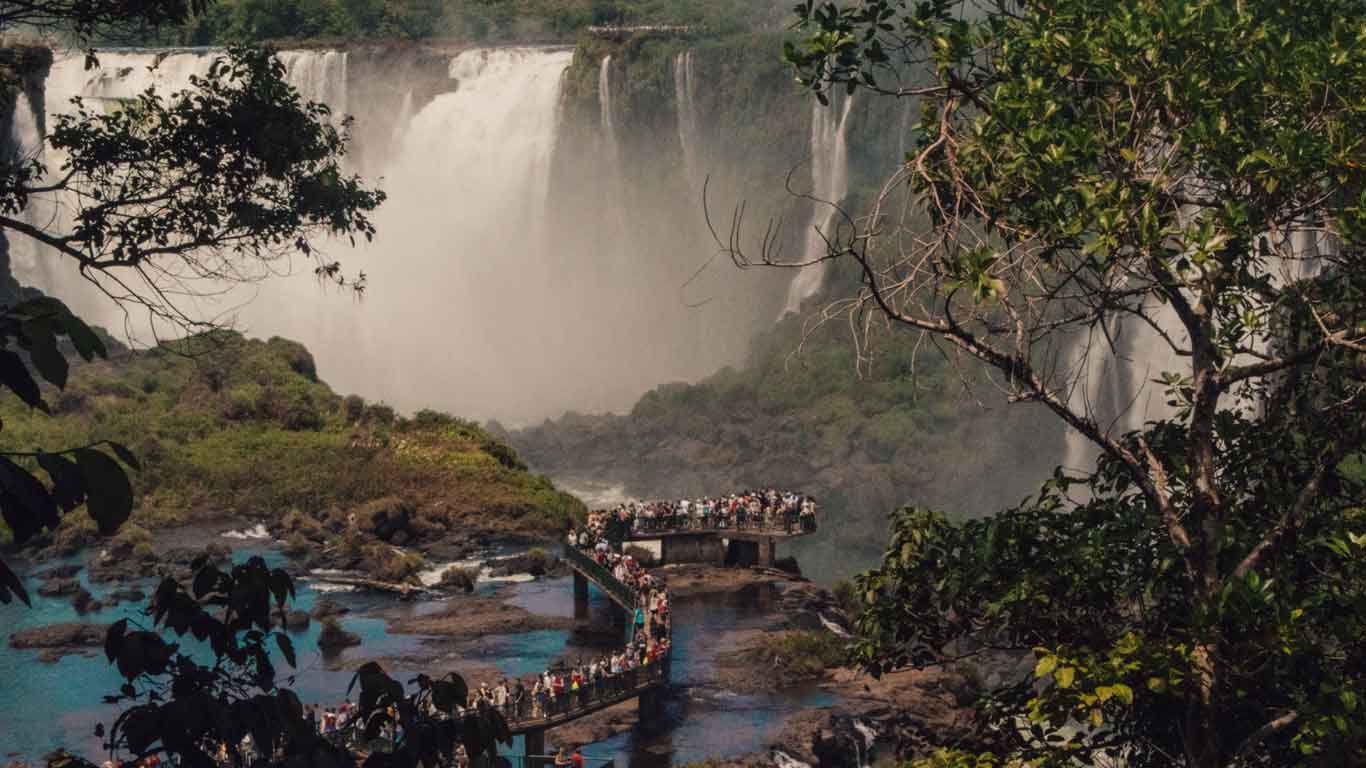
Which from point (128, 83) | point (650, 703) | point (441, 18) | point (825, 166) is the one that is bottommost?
point (650, 703)

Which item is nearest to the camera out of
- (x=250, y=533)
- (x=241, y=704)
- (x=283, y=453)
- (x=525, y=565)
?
(x=241, y=704)

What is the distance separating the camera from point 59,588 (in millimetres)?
38531

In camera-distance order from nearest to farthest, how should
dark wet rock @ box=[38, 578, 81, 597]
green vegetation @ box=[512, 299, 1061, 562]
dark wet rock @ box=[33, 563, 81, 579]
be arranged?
dark wet rock @ box=[38, 578, 81, 597], dark wet rock @ box=[33, 563, 81, 579], green vegetation @ box=[512, 299, 1061, 562]

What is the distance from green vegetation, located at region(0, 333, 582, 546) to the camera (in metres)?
45.9

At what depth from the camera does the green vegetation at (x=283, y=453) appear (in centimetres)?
4594

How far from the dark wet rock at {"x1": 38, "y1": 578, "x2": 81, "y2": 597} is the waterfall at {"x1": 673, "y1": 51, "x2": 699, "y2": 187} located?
38.5 meters

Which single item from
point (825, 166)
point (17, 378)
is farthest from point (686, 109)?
point (17, 378)

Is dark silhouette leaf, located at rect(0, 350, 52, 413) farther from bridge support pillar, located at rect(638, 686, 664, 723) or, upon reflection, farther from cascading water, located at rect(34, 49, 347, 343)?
cascading water, located at rect(34, 49, 347, 343)

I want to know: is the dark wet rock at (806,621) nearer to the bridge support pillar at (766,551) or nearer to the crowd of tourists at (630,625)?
the crowd of tourists at (630,625)

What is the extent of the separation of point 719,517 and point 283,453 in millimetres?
15321

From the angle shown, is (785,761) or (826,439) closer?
(785,761)

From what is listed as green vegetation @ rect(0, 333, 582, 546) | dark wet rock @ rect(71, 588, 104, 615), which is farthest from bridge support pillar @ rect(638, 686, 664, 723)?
dark wet rock @ rect(71, 588, 104, 615)

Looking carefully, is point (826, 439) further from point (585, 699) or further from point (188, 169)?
point (188, 169)

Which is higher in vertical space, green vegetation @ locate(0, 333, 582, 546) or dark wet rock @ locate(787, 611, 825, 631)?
green vegetation @ locate(0, 333, 582, 546)
